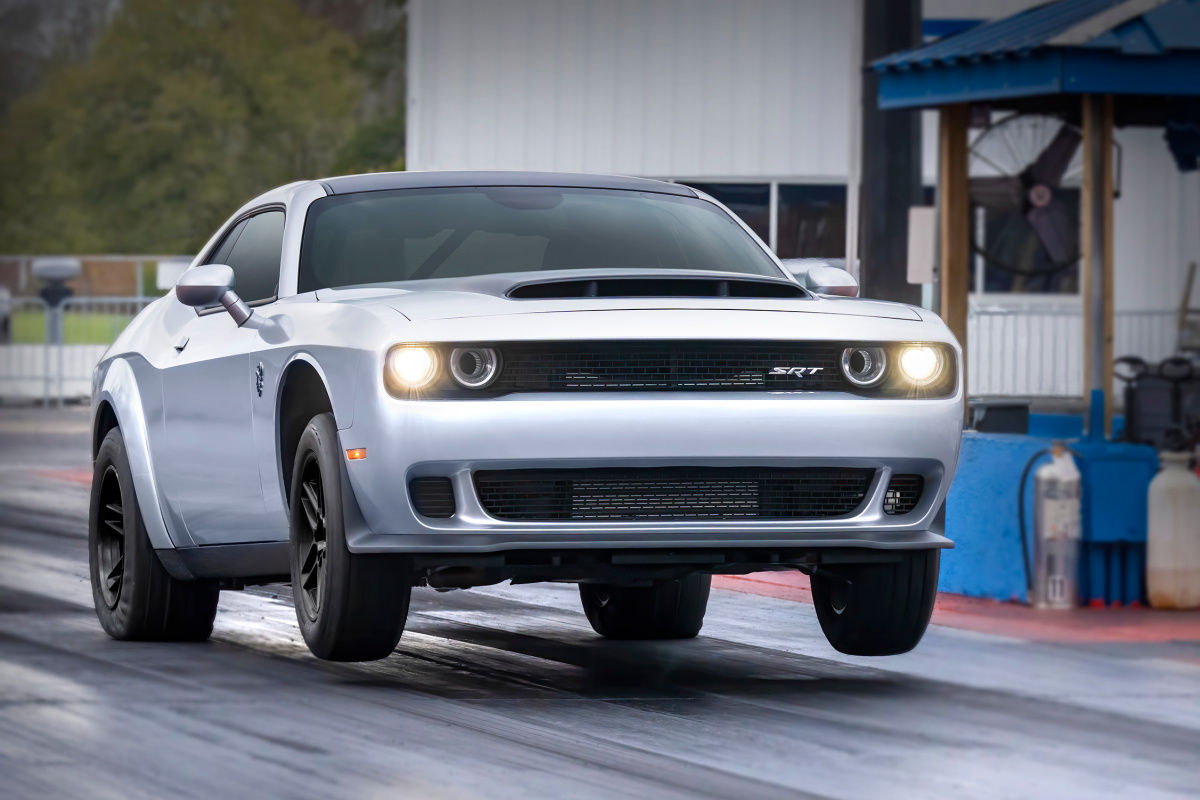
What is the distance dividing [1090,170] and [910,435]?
4942mm

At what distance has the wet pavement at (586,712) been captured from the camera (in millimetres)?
6582

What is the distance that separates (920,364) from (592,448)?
1.17 m

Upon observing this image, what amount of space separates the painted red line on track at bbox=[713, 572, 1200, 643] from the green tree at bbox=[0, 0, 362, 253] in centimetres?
8717

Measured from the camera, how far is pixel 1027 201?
53.4 ft

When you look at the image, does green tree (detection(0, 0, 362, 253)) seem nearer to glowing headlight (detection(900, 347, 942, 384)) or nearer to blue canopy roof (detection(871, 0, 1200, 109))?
blue canopy roof (detection(871, 0, 1200, 109))

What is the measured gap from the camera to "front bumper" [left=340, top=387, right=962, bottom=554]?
24.6ft

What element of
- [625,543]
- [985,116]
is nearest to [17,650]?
[625,543]

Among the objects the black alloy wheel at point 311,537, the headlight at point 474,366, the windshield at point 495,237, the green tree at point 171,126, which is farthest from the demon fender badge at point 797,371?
the green tree at point 171,126

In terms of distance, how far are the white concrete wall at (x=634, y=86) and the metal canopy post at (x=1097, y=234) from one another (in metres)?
14.0

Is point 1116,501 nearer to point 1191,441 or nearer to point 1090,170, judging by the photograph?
point 1090,170

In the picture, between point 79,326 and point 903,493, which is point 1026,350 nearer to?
point 79,326

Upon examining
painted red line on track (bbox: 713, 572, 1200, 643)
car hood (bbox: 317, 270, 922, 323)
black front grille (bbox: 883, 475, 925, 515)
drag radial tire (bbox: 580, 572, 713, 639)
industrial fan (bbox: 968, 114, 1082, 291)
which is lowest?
painted red line on track (bbox: 713, 572, 1200, 643)

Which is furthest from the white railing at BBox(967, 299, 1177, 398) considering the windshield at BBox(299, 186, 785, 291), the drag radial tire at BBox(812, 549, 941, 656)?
the drag radial tire at BBox(812, 549, 941, 656)

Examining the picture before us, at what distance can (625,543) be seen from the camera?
7.61m
